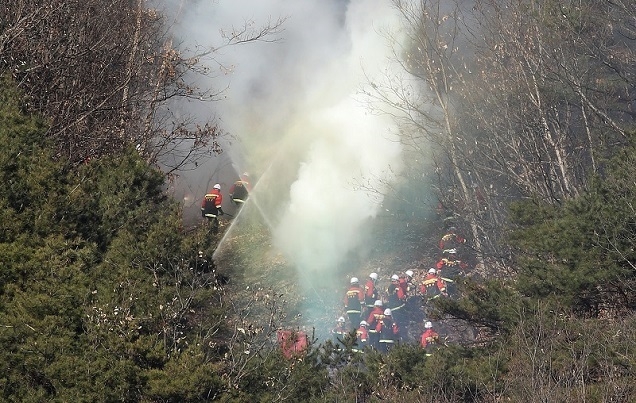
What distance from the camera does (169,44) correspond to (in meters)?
18.4

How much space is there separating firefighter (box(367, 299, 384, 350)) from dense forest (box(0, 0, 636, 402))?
261 cm

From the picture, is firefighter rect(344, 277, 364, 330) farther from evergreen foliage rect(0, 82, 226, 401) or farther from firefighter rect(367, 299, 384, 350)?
evergreen foliage rect(0, 82, 226, 401)

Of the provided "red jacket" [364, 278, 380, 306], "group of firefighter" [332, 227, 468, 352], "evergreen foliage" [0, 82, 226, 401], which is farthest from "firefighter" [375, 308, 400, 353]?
"evergreen foliage" [0, 82, 226, 401]

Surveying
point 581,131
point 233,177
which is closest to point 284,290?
point 233,177

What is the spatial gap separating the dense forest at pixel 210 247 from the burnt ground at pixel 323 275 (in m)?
0.67

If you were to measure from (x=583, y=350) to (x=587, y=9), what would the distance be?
12231 mm

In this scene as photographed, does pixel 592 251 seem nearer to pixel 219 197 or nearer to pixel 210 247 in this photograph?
pixel 210 247

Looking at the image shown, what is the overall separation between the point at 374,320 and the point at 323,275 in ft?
17.5

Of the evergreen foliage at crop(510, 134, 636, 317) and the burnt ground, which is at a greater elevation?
the burnt ground

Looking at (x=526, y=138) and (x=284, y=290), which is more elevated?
(x=526, y=138)

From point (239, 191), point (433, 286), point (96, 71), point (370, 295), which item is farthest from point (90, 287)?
point (239, 191)

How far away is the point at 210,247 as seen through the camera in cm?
1208

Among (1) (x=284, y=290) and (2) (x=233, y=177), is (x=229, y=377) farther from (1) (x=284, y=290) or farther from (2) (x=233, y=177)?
(2) (x=233, y=177)

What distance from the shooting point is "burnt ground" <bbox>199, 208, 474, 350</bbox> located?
20047 millimetres
